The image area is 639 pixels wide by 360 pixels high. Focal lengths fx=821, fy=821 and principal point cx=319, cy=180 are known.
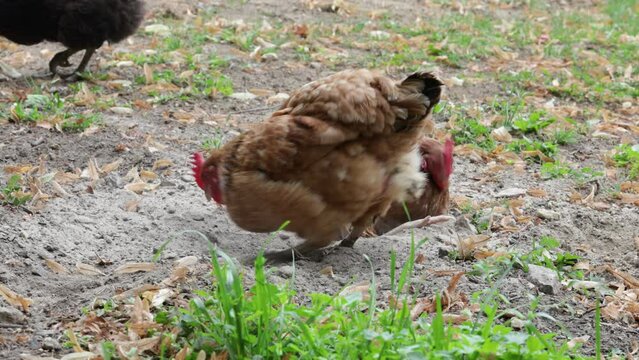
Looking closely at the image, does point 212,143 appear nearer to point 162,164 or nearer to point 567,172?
point 162,164

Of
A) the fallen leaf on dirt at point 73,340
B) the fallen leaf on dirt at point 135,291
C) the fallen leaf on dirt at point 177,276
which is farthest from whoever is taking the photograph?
the fallen leaf on dirt at point 177,276

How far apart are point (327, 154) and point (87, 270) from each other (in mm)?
1262

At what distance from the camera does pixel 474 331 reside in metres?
2.88

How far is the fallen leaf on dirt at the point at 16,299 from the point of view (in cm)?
343

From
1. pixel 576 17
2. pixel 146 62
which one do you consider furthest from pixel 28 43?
pixel 576 17

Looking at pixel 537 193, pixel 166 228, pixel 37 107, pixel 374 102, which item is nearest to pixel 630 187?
pixel 537 193

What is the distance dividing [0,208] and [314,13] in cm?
602

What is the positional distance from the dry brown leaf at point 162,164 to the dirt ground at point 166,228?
0.03 m

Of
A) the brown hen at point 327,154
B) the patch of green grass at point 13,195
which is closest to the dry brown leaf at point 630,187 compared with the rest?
the brown hen at point 327,154

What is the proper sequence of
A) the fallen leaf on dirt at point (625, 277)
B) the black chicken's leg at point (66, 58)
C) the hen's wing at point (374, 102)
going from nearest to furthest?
the hen's wing at point (374, 102) < the fallen leaf on dirt at point (625, 277) < the black chicken's leg at point (66, 58)

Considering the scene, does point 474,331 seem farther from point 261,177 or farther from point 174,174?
point 174,174

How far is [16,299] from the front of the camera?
345cm

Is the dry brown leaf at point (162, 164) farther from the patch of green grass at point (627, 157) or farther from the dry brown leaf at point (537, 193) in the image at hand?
the patch of green grass at point (627, 157)

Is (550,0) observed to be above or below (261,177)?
below
